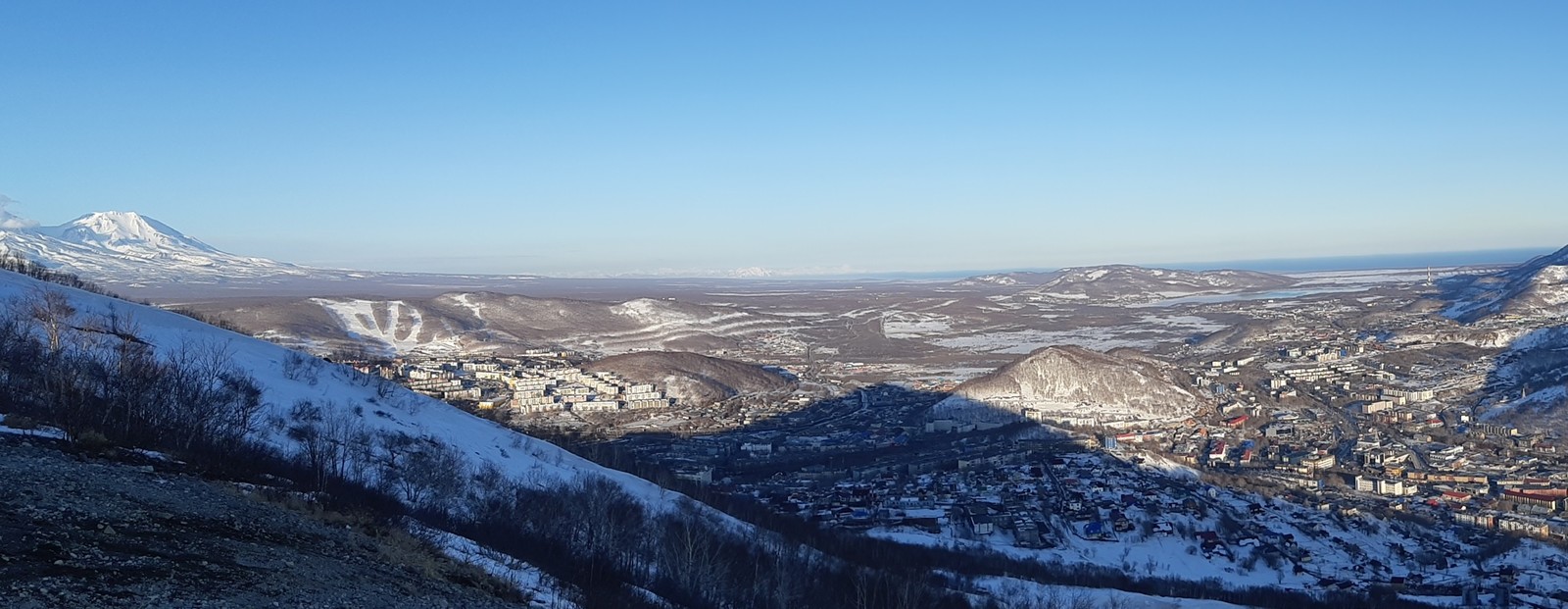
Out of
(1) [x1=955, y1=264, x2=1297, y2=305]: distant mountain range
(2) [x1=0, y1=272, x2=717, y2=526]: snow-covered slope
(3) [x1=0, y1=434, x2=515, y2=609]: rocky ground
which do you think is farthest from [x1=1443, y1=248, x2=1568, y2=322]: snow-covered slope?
(3) [x1=0, y1=434, x2=515, y2=609]: rocky ground

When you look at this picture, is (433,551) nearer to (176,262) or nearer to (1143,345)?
(1143,345)

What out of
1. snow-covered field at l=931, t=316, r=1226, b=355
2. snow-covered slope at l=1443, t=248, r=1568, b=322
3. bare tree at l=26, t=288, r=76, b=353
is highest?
bare tree at l=26, t=288, r=76, b=353

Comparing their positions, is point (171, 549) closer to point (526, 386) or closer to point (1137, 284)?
point (526, 386)

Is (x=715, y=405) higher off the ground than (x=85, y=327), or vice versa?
(x=85, y=327)

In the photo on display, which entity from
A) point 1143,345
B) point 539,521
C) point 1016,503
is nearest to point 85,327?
point 539,521

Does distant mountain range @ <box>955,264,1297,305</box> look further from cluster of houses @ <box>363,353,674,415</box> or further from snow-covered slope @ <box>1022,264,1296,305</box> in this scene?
cluster of houses @ <box>363,353,674,415</box>

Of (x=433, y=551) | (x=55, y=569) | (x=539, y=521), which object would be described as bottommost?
(x=539, y=521)
